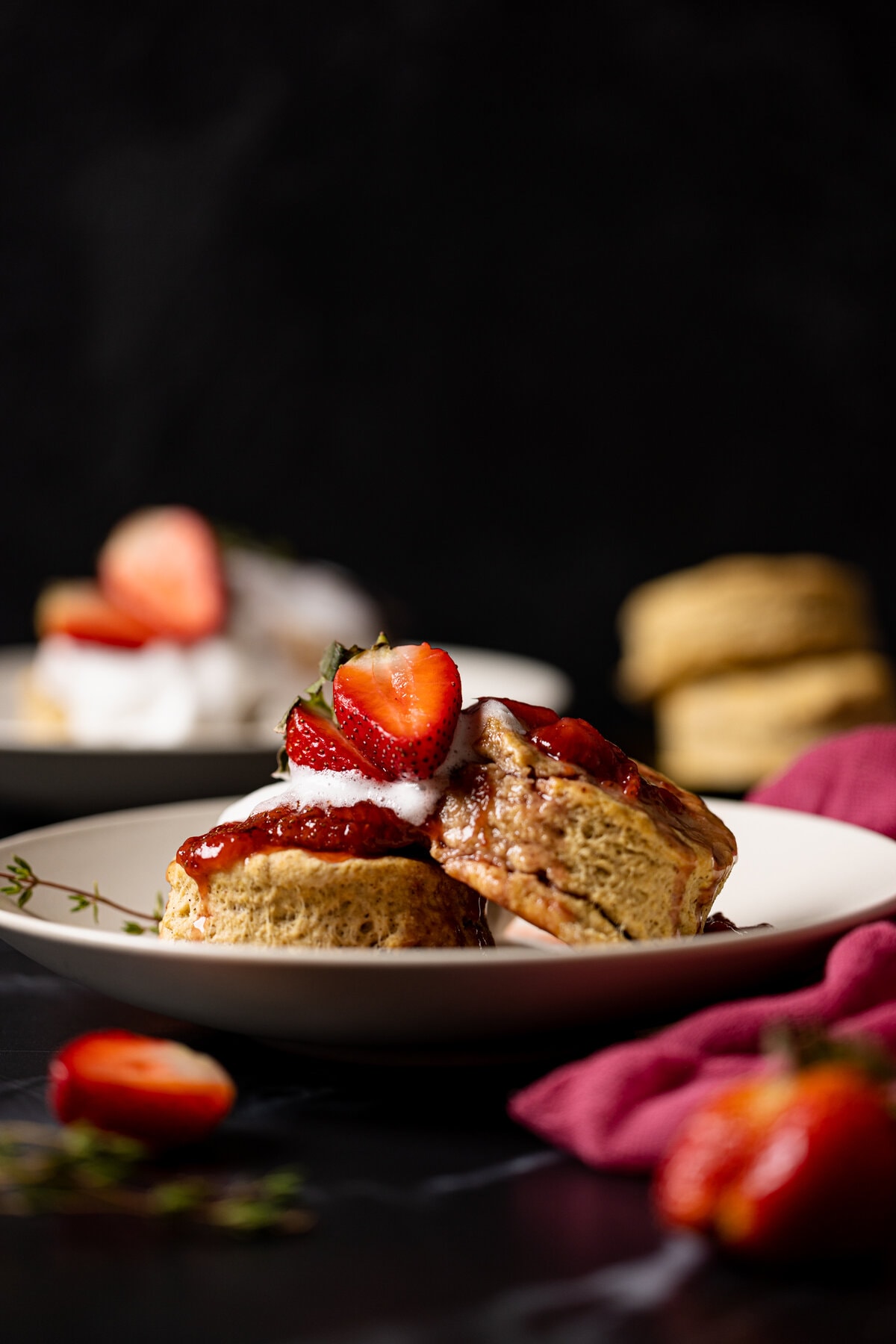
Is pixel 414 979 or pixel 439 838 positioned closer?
pixel 414 979

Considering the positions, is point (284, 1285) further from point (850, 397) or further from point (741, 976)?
point (850, 397)

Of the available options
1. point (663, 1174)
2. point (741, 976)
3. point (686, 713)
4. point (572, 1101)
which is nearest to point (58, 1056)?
point (572, 1101)

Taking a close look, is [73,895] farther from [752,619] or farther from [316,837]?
[752,619]

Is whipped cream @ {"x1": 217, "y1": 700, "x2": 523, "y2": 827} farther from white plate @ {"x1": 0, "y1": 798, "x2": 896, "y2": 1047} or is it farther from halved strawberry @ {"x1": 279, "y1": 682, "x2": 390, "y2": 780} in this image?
white plate @ {"x1": 0, "y1": 798, "x2": 896, "y2": 1047}

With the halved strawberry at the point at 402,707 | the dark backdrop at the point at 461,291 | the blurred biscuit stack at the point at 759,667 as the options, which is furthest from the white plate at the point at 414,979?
the dark backdrop at the point at 461,291

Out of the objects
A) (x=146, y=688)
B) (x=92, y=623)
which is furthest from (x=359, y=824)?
(x=92, y=623)
